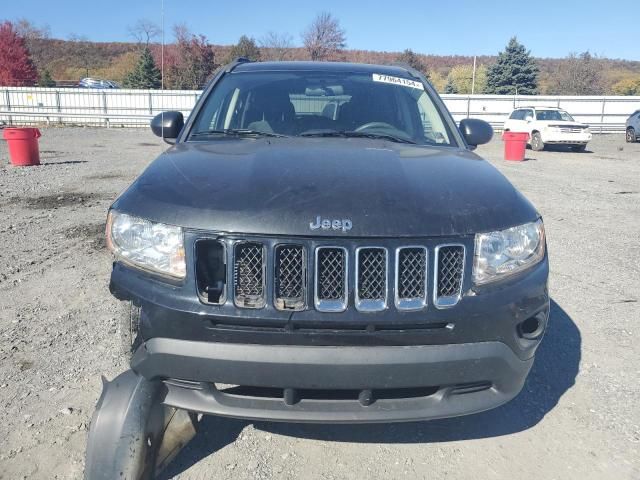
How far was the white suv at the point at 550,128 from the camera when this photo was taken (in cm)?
2053

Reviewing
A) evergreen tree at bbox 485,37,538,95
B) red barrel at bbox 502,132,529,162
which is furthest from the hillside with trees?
red barrel at bbox 502,132,529,162

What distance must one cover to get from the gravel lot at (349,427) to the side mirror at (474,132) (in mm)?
1485

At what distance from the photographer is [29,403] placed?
2.87 m

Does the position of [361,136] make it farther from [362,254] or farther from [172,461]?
[172,461]

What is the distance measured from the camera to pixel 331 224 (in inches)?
76.8

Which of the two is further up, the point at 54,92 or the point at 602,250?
the point at 54,92

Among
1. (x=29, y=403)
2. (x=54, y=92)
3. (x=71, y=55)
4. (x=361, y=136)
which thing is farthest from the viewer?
(x=71, y=55)

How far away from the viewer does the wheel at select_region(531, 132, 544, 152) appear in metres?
21.1

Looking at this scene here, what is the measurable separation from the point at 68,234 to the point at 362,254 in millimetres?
5438

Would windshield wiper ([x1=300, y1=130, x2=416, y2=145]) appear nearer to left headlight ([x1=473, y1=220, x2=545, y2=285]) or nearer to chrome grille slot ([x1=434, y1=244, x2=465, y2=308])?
left headlight ([x1=473, y1=220, x2=545, y2=285])

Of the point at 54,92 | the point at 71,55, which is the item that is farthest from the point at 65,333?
the point at 71,55

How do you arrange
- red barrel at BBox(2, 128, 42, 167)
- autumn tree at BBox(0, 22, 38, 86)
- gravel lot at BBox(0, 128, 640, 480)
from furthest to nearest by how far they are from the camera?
1. autumn tree at BBox(0, 22, 38, 86)
2. red barrel at BBox(2, 128, 42, 167)
3. gravel lot at BBox(0, 128, 640, 480)

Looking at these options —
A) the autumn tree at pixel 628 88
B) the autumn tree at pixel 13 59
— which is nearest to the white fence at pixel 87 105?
the autumn tree at pixel 13 59

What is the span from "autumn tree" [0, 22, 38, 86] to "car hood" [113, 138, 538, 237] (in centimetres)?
5415
